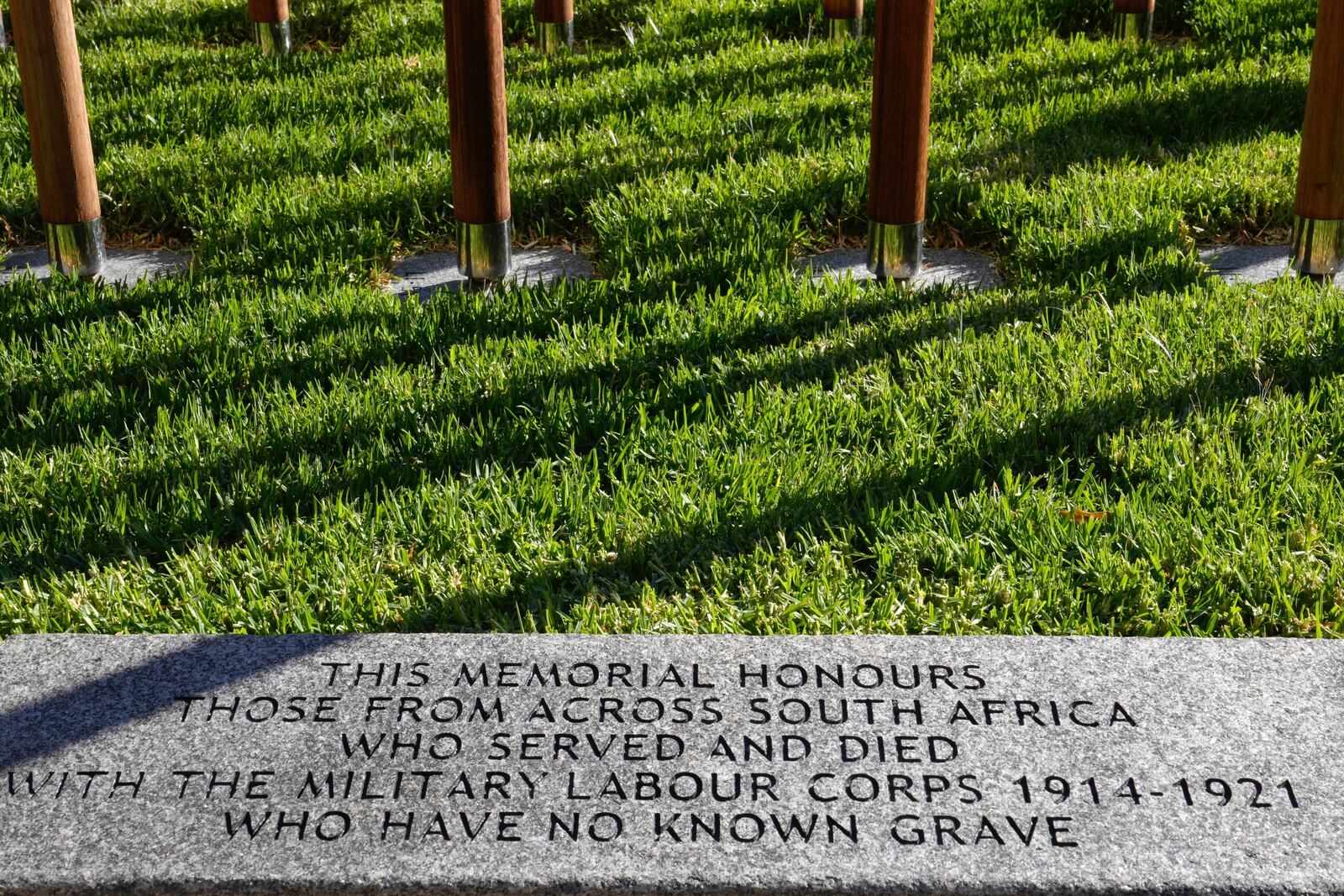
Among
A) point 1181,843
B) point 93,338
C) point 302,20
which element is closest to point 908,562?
point 1181,843

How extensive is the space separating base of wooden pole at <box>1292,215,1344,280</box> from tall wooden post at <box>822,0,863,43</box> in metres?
2.33

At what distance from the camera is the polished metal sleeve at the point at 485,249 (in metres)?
3.46

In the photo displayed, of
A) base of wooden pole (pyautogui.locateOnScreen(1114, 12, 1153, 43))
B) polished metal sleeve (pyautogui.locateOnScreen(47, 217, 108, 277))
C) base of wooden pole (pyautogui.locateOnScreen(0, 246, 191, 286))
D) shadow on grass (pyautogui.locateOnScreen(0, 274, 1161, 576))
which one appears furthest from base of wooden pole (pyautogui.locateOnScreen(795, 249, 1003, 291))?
base of wooden pole (pyautogui.locateOnScreen(1114, 12, 1153, 43))

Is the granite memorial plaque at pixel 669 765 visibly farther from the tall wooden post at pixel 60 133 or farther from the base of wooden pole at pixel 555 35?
the base of wooden pole at pixel 555 35

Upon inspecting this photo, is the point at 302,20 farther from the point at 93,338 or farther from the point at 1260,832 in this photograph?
the point at 1260,832

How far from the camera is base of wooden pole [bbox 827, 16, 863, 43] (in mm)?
5312

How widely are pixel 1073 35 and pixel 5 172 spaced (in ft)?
12.6

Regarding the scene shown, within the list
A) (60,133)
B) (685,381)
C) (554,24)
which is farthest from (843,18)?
(60,133)

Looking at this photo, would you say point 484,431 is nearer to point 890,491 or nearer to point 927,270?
point 890,491

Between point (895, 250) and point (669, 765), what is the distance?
1.92 meters

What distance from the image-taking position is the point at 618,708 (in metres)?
1.95

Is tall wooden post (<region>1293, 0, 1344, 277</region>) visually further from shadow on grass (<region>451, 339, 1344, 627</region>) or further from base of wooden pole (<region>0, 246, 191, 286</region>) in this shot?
base of wooden pole (<region>0, 246, 191, 286</region>)

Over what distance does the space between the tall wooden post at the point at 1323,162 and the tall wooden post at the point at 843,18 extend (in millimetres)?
2259

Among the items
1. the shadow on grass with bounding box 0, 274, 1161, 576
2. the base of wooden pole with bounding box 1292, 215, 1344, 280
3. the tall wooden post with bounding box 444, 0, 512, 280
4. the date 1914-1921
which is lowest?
the date 1914-1921
